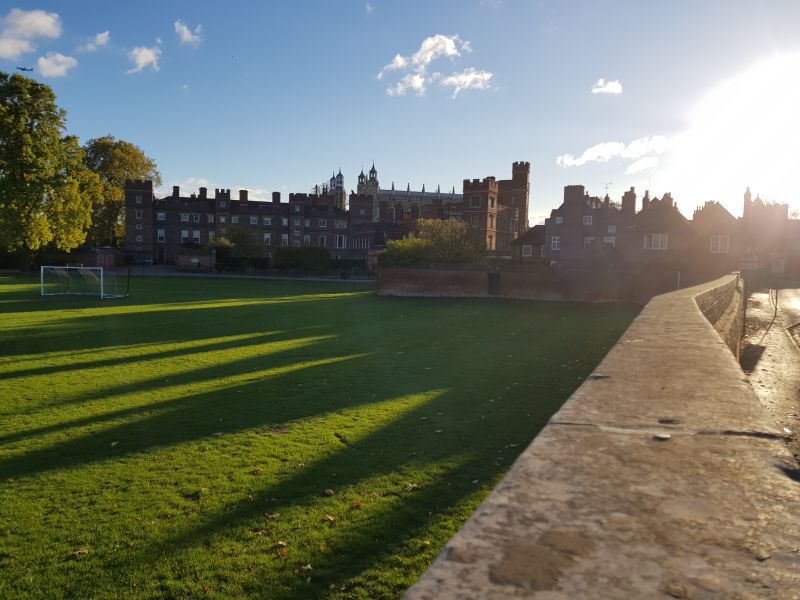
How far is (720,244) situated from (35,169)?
52139 millimetres

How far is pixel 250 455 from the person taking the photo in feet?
22.9

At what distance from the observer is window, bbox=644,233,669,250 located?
2144 inches

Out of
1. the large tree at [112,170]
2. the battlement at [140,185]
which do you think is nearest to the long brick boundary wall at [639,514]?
the large tree at [112,170]

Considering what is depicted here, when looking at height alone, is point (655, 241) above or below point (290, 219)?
below

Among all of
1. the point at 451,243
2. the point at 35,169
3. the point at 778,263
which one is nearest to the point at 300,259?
the point at 451,243

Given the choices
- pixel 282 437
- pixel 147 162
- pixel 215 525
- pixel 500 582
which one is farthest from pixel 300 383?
pixel 147 162

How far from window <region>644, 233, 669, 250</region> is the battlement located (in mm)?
65391

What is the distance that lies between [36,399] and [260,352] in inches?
230

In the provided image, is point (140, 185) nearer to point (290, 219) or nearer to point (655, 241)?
point (290, 219)

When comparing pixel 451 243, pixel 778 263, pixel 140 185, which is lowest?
pixel 778 263

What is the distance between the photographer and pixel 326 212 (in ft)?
307

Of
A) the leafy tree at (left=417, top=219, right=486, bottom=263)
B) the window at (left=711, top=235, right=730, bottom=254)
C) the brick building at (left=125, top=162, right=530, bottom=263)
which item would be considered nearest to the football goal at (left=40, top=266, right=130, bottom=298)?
the leafy tree at (left=417, top=219, right=486, bottom=263)

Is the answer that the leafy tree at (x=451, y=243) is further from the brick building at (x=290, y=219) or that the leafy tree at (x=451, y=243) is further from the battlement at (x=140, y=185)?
the battlement at (x=140, y=185)

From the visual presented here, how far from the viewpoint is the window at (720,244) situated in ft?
169
